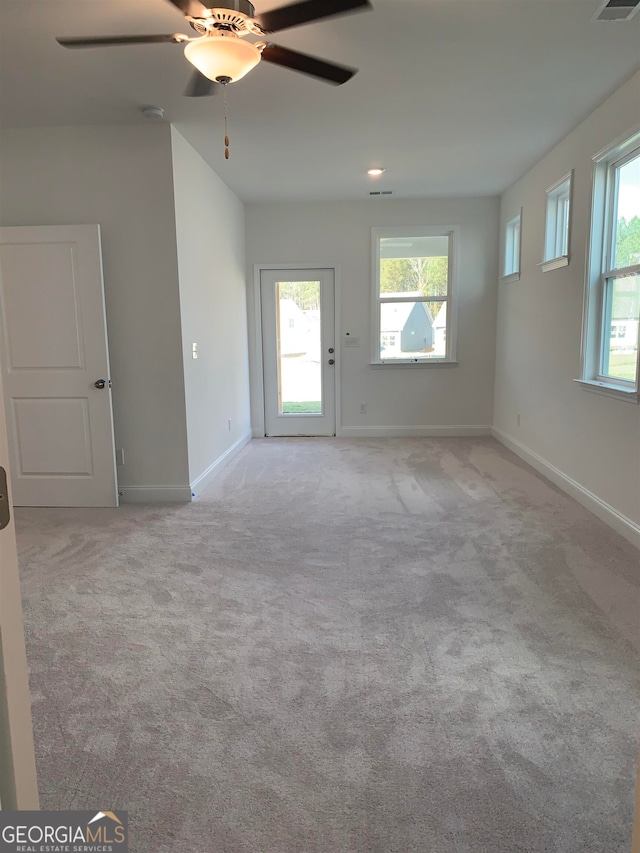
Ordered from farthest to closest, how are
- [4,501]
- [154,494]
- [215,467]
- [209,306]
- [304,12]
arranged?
1. [215,467]
2. [209,306]
3. [154,494]
4. [304,12]
5. [4,501]

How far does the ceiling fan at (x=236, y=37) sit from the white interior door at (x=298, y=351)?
4.08 m

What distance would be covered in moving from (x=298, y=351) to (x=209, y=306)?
1.89 meters

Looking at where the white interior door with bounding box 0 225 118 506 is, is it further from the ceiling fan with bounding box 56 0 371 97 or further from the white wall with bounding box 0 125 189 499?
the ceiling fan with bounding box 56 0 371 97

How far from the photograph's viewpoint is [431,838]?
138 centimetres

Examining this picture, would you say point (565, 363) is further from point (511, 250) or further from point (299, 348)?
point (299, 348)

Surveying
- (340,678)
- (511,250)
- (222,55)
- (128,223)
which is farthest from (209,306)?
(340,678)

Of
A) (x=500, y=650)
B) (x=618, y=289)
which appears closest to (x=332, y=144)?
(x=618, y=289)

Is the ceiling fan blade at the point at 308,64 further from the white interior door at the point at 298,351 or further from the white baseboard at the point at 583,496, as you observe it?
the white interior door at the point at 298,351

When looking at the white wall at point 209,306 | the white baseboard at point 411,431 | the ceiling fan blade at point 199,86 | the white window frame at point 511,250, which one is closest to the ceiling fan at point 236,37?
the ceiling fan blade at point 199,86

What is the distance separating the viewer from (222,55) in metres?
2.09

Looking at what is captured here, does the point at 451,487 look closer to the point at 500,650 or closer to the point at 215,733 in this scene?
the point at 500,650

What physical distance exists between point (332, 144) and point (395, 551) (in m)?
3.08

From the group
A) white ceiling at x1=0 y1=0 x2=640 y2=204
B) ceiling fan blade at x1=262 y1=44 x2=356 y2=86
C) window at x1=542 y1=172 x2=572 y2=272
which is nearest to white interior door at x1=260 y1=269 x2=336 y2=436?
white ceiling at x1=0 y1=0 x2=640 y2=204

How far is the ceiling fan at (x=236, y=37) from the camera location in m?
1.94
